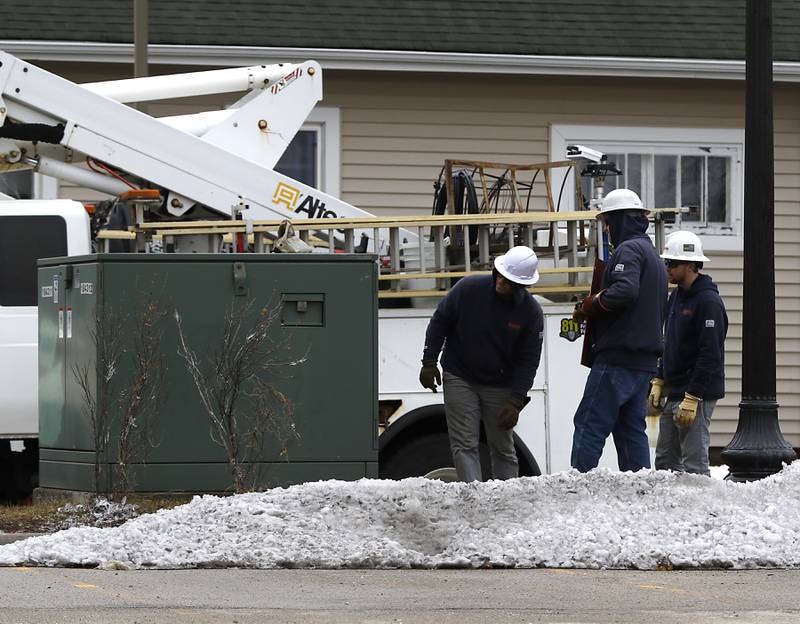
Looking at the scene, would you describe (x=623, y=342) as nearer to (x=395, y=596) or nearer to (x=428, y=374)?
(x=428, y=374)

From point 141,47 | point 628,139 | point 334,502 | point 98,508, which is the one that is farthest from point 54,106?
point 628,139

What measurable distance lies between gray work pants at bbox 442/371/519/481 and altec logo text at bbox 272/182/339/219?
6.76 ft

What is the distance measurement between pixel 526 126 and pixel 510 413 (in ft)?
20.3

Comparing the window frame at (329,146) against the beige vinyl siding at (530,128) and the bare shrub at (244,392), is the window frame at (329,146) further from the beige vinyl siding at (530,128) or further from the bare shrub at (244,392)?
the bare shrub at (244,392)

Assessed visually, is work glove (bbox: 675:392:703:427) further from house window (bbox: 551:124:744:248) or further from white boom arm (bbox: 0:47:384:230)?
house window (bbox: 551:124:744:248)

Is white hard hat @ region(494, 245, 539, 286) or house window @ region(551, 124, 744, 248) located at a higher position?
house window @ region(551, 124, 744, 248)

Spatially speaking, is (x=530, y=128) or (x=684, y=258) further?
(x=530, y=128)

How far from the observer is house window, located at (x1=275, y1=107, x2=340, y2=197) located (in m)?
15.2

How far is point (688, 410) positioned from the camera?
33.1ft

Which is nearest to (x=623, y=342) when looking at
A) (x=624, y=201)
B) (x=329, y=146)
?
(x=624, y=201)

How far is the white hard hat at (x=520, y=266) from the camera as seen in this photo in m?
9.68

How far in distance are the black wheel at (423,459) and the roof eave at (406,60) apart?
564cm

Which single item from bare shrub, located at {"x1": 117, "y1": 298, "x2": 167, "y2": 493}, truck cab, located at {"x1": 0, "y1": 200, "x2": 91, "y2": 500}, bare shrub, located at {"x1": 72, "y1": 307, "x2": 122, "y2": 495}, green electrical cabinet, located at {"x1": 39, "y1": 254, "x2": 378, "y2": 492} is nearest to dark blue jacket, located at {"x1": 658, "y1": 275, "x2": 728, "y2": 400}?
green electrical cabinet, located at {"x1": 39, "y1": 254, "x2": 378, "y2": 492}

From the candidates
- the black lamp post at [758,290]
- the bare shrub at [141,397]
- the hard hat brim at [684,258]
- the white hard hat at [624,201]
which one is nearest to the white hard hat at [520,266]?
the white hard hat at [624,201]
